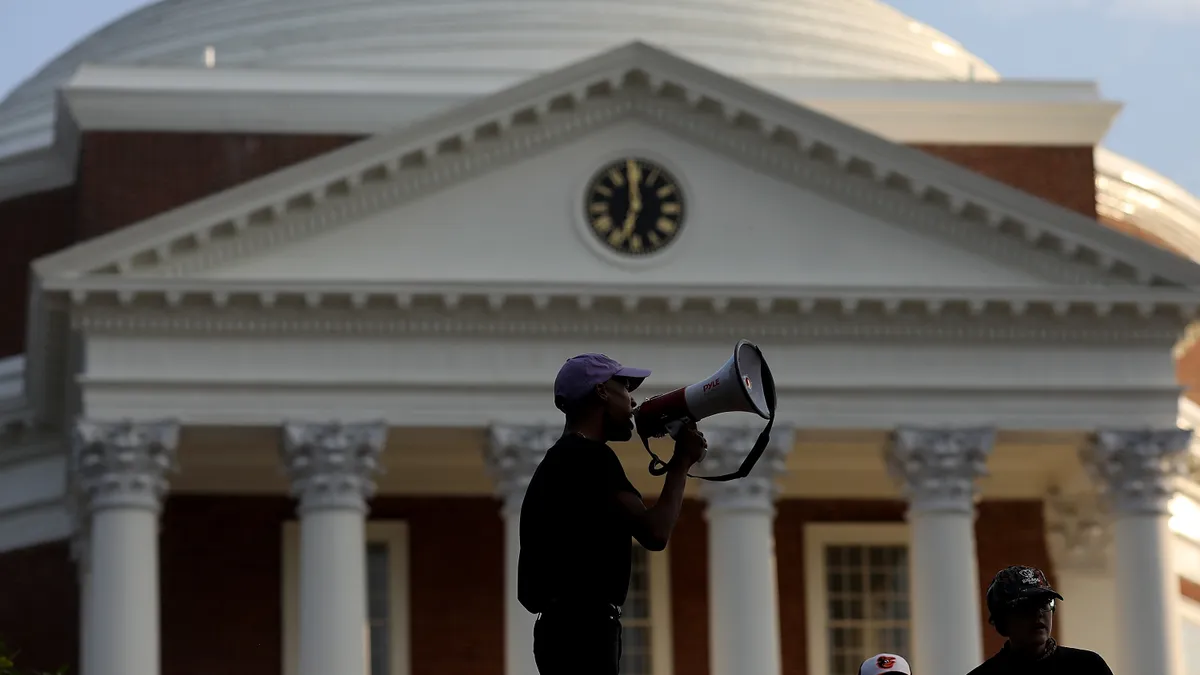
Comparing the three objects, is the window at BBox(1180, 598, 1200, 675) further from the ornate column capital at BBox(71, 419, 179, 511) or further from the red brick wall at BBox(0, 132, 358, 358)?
the ornate column capital at BBox(71, 419, 179, 511)

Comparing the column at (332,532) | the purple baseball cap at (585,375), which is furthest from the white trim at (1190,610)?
the purple baseball cap at (585,375)

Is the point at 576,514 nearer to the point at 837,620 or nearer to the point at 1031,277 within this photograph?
the point at 1031,277

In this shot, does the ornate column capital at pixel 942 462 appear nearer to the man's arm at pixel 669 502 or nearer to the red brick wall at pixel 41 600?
the red brick wall at pixel 41 600

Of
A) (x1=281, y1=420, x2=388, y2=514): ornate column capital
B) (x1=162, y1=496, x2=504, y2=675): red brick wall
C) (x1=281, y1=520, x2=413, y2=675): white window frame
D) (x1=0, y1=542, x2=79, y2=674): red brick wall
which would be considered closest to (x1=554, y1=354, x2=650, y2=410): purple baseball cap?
(x1=281, y1=420, x2=388, y2=514): ornate column capital

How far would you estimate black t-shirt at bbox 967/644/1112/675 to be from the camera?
30.2ft

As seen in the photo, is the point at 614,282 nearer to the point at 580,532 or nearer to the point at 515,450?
the point at 515,450

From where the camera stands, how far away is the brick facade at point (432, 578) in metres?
36.1

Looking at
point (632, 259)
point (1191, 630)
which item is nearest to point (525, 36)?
point (632, 259)

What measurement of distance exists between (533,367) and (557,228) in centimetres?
169

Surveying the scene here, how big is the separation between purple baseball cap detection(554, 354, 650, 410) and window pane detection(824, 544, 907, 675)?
28219 mm

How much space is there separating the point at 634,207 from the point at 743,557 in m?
4.28

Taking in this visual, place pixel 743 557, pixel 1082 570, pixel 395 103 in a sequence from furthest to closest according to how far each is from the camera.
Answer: pixel 395 103, pixel 1082 570, pixel 743 557

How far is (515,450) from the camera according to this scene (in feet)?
108

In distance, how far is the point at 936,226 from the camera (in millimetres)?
34250
